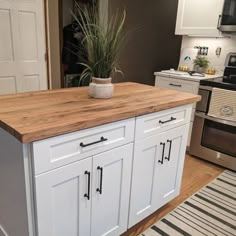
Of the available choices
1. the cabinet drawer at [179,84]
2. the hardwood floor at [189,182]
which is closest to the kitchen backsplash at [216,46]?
the cabinet drawer at [179,84]

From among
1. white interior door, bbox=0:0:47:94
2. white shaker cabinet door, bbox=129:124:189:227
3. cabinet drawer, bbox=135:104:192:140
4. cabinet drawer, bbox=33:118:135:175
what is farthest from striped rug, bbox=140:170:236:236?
white interior door, bbox=0:0:47:94

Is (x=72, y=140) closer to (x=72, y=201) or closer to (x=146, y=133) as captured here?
(x=72, y=201)

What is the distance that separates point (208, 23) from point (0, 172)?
2.66m

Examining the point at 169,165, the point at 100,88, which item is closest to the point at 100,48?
the point at 100,88

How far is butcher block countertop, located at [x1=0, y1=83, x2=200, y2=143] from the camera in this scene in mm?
1016

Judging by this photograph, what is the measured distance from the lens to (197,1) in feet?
9.42

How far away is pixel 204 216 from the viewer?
1954 millimetres

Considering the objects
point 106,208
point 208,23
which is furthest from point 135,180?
point 208,23

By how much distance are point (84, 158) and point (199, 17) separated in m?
2.48

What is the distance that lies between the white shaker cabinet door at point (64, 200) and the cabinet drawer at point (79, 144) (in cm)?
4

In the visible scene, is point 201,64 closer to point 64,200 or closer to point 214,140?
point 214,140

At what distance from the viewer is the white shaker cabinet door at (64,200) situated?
1.09 metres

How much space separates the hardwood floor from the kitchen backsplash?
1257 millimetres

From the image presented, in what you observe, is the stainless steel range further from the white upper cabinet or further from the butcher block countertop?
the butcher block countertop
